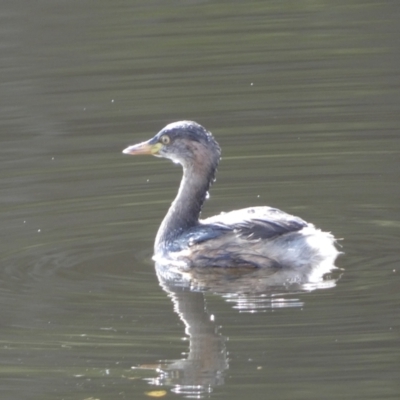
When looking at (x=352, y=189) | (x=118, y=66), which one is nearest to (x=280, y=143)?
(x=352, y=189)

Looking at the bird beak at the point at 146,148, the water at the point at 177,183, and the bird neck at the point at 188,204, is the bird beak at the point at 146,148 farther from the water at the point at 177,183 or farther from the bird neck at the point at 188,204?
the water at the point at 177,183

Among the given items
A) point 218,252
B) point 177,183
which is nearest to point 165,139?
point 218,252

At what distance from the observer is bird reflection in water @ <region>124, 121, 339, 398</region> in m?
7.55

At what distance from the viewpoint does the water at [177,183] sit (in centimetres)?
654

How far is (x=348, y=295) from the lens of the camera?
7438 millimetres

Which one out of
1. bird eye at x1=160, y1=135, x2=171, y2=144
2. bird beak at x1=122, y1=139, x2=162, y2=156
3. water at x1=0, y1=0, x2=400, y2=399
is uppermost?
bird eye at x1=160, y1=135, x2=171, y2=144

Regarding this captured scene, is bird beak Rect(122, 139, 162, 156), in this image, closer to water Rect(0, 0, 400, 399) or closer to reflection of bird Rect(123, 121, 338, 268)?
reflection of bird Rect(123, 121, 338, 268)

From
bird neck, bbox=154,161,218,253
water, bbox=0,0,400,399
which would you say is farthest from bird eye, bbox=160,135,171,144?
water, bbox=0,0,400,399

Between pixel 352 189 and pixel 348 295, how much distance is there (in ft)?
8.33

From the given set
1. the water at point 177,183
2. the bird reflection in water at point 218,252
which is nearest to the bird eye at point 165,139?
the bird reflection in water at point 218,252

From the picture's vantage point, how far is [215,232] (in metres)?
8.38

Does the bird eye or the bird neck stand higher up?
the bird eye

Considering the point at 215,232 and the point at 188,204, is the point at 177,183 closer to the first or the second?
the point at 188,204

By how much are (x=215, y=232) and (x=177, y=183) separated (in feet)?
7.53
